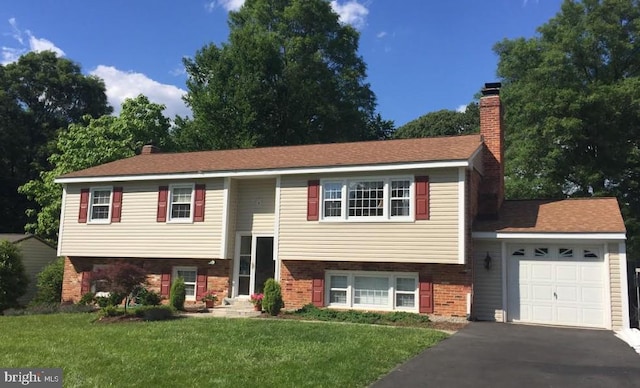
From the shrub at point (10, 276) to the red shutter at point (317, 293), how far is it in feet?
36.2

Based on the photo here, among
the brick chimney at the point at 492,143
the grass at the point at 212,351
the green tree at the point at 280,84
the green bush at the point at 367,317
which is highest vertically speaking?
the green tree at the point at 280,84

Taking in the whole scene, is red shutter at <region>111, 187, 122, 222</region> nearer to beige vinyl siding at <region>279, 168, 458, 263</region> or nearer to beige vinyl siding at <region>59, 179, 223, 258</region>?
beige vinyl siding at <region>59, 179, 223, 258</region>

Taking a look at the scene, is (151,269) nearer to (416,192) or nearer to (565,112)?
(416,192)

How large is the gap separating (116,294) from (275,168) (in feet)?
19.7

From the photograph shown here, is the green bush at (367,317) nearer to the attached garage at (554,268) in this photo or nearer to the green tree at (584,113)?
the attached garage at (554,268)

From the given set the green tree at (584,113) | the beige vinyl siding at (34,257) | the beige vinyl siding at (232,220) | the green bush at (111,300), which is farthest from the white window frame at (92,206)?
the green tree at (584,113)

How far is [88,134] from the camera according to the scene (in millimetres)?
29422

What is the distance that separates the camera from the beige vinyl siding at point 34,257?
75.0 ft

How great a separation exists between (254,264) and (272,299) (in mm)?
2396

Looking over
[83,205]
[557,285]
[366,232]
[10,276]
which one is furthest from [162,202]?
[557,285]

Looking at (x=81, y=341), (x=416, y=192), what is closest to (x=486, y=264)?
(x=416, y=192)

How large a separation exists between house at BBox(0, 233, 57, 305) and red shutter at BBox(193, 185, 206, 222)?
10021mm

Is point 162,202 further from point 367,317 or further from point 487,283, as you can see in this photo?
point 487,283

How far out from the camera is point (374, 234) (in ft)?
49.2
